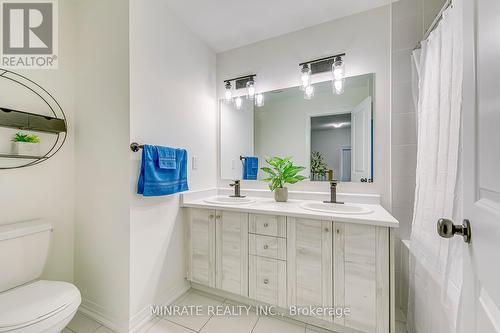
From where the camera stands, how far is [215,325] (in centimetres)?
149

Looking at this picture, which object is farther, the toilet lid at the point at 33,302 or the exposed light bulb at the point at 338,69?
the exposed light bulb at the point at 338,69

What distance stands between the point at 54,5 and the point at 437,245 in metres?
2.99

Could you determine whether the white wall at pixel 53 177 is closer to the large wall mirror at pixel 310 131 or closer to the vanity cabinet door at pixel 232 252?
the vanity cabinet door at pixel 232 252

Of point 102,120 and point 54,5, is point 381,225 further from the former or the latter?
point 54,5

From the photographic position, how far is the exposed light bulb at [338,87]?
180cm

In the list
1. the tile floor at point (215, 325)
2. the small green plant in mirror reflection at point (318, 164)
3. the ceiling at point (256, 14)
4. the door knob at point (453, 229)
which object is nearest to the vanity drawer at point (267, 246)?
the tile floor at point (215, 325)

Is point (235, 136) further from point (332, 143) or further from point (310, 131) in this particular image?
point (332, 143)

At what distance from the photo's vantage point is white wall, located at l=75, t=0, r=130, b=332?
1.42 metres

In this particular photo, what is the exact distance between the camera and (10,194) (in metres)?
1.33

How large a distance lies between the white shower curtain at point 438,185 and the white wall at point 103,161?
5.95ft

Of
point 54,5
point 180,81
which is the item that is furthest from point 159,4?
point 54,5

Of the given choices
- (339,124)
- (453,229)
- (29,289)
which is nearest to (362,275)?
(453,229)

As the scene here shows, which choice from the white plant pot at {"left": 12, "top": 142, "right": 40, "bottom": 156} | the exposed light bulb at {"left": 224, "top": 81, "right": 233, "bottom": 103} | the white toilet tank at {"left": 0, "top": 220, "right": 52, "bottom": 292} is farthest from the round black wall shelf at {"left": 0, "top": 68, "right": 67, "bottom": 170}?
the exposed light bulb at {"left": 224, "top": 81, "right": 233, "bottom": 103}

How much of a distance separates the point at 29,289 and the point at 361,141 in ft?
8.26
